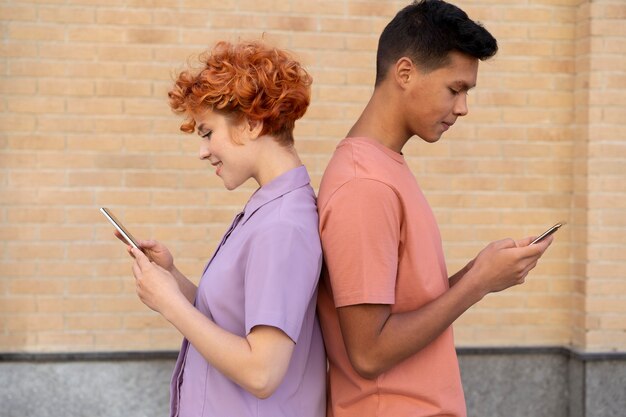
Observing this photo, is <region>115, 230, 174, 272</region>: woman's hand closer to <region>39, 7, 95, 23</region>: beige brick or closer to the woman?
the woman

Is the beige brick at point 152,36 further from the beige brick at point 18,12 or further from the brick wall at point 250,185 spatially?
the beige brick at point 18,12

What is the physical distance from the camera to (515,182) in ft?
17.6

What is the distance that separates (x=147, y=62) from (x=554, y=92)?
2.18 metres

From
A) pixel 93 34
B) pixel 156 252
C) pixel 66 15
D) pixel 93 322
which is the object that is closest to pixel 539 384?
pixel 93 322

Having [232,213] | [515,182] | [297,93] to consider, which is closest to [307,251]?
[297,93]

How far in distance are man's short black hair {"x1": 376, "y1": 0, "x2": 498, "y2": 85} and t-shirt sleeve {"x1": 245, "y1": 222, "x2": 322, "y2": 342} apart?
0.54 m

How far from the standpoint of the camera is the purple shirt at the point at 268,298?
7.11 feet

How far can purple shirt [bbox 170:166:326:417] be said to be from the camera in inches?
85.4

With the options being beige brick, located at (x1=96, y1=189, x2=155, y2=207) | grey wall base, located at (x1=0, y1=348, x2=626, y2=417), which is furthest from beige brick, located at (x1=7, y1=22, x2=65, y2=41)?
grey wall base, located at (x1=0, y1=348, x2=626, y2=417)

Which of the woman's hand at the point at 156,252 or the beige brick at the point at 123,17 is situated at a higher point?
the beige brick at the point at 123,17

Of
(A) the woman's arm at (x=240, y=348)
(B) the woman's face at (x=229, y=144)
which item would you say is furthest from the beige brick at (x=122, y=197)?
(A) the woman's arm at (x=240, y=348)

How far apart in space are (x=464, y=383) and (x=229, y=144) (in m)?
3.32

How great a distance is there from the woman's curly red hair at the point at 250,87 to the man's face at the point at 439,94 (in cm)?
27

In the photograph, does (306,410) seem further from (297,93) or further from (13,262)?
(13,262)
